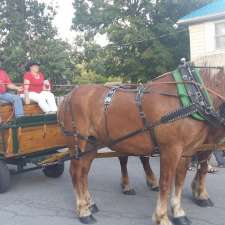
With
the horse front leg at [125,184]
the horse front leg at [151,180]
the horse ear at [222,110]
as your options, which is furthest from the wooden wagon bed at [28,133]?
the horse ear at [222,110]

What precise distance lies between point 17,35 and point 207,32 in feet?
24.5

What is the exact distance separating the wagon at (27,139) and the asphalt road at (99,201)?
0.44 meters

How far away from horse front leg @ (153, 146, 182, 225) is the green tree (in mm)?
16392

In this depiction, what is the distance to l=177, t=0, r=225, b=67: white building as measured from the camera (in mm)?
16812

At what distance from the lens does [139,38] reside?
884 inches

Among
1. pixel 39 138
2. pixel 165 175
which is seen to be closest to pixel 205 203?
pixel 165 175

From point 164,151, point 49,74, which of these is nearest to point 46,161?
point 164,151

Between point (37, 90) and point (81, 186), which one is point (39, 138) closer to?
point (37, 90)

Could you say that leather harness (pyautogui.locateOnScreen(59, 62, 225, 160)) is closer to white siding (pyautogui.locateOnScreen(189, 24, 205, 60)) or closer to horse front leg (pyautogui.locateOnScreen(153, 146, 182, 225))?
horse front leg (pyautogui.locateOnScreen(153, 146, 182, 225))

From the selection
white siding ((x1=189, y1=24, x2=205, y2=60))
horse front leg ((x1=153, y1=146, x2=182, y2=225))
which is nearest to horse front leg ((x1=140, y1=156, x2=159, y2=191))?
horse front leg ((x1=153, y1=146, x2=182, y2=225))

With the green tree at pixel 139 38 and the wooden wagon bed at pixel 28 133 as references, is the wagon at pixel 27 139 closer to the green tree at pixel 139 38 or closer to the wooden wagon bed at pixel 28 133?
the wooden wagon bed at pixel 28 133

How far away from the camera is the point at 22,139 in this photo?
645cm

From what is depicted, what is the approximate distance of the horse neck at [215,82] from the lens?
4.66 m

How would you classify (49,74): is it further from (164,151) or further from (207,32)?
(164,151)
